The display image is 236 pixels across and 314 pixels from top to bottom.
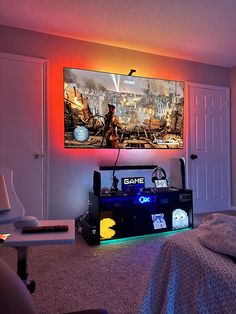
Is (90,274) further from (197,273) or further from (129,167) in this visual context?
(129,167)

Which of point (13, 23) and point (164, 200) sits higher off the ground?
point (13, 23)

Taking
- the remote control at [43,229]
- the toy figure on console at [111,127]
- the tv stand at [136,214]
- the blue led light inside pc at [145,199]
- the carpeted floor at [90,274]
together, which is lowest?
the carpeted floor at [90,274]

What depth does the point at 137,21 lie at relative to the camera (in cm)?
305

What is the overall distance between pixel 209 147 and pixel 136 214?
82.3 inches

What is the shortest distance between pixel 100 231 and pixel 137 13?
2.50 m

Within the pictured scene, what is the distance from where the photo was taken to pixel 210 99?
4535mm

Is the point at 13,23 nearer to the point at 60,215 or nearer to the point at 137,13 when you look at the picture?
the point at 137,13

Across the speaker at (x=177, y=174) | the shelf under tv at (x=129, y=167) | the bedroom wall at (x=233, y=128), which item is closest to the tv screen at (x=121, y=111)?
the shelf under tv at (x=129, y=167)

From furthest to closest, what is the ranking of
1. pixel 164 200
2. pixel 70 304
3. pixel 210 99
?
pixel 210 99
pixel 164 200
pixel 70 304

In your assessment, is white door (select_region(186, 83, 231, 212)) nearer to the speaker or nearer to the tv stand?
the speaker

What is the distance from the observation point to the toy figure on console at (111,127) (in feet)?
12.1

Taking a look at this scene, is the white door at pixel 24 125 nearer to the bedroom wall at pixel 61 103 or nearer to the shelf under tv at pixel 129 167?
the bedroom wall at pixel 61 103

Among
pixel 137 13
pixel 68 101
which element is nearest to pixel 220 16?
pixel 137 13

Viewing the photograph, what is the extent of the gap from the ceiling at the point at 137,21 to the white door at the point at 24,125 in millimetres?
532
